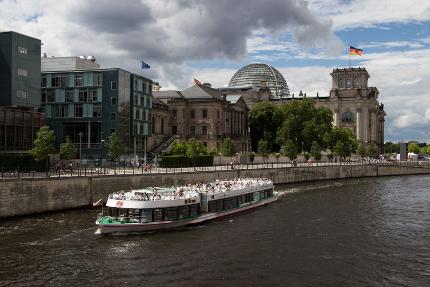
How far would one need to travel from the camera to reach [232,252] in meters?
41.9

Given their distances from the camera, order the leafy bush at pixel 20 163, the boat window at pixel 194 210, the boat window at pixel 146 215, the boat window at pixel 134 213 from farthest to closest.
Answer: the leafy bush at pixel 20 163 < the boat window at pixel 194 210 < the boat window at pixel 146 215 < the boat window at pixel 134 213

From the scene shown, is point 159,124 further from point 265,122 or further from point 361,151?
point 361,151

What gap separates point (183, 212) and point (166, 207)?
2554 mm

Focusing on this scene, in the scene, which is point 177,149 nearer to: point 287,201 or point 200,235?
point 287,201

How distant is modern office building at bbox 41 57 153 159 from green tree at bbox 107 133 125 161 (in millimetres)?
5794

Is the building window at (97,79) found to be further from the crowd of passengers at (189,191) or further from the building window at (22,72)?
the crowd of passengers at (189,191)

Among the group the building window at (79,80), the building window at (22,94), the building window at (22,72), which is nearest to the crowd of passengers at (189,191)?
the building window at (22,94)

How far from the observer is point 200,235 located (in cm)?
4884

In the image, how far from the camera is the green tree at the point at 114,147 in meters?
89.3

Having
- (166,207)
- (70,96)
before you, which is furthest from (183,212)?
(70,96)

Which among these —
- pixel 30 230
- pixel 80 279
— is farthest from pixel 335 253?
pixel 30 230

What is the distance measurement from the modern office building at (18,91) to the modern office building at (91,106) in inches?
505

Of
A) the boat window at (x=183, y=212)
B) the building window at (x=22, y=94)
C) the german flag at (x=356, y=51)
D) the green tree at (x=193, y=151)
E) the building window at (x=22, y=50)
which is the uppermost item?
the german flag at (x=356, y=51)

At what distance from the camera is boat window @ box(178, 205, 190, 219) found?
52594 mm
